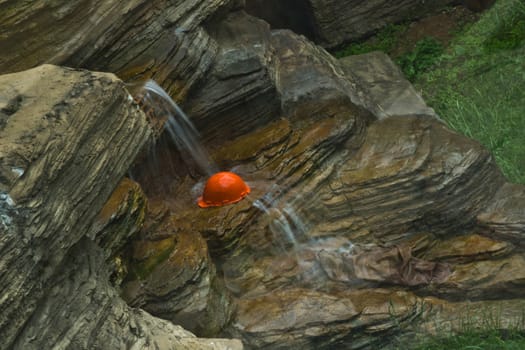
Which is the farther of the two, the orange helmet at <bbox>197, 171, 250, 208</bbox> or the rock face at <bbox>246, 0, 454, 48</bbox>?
the rock face at <bbox>246, 0, 454, 48</bbox>

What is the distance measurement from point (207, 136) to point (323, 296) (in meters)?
1.47

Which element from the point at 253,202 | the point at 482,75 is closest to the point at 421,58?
the point at 482,75

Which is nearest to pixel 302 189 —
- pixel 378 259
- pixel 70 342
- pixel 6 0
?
pixel 378 259

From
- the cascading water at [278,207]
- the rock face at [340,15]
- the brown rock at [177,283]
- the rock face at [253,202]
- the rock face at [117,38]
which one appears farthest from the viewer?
the rock face at [340,15]

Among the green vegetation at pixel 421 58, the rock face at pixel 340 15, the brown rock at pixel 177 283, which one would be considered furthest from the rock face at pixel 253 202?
the rock face at pixel 340 15

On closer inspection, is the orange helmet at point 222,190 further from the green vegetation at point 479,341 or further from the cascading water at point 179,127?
the green vegetation at point 479,341

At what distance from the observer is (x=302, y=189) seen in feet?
18.0

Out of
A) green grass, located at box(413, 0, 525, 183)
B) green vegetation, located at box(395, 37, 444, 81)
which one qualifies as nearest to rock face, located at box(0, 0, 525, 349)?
green grass, located at box(413, 0, 525, 183)

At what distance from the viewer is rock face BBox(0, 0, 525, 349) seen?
335cm

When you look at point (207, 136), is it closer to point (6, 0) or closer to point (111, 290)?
point (6, 0)

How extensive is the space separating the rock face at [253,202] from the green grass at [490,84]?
2.25 feet

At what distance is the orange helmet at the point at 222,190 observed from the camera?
5.27 metres

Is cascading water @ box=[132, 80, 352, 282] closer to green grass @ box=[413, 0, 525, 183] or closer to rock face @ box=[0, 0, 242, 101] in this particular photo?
rock face @ box=[0, 0, 242, 101]

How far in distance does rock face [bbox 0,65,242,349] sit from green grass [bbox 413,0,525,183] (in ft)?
11.9
